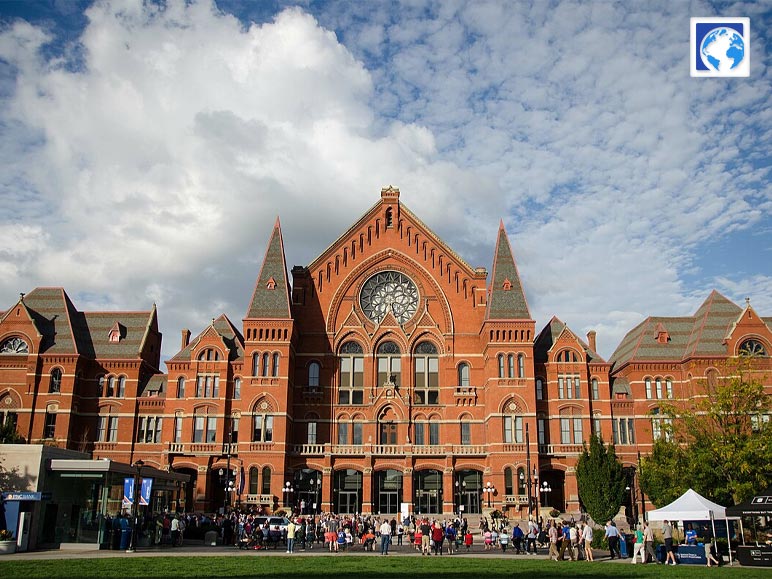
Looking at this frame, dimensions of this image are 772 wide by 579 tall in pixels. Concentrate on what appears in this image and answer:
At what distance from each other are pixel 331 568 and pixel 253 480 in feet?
112

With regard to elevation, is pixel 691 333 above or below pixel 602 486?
above

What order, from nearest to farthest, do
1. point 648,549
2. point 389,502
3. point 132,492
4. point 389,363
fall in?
point 648,549 < point 132,492 < point 389,502 < point 389,363

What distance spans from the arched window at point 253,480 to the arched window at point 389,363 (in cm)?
1330

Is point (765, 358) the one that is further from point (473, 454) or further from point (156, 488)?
point (156, 488)

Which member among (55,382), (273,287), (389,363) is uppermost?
(273,287)

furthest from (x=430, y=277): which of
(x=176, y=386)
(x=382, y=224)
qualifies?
(x=176, y=386)

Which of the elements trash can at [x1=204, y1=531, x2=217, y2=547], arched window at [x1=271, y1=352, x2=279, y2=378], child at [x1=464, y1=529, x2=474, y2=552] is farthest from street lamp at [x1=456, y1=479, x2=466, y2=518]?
trash can at [x1=204, y1=531, x2=217, y2=547]

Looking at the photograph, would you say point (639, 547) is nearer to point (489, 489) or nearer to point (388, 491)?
point (489, 489)

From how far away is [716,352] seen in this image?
2534 inches

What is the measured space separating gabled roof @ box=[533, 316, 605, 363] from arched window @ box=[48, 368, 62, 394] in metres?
42.7

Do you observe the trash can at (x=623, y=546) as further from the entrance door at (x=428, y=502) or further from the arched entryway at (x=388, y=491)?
the arched entryway at (x=388, y=491)

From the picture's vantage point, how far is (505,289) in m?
66.0

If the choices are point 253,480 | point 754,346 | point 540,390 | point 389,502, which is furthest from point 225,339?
point 754,346

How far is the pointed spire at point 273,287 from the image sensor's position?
6375cm
